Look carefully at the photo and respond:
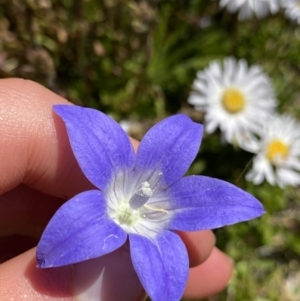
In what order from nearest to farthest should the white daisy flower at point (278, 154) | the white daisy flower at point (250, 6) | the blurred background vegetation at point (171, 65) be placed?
the blurred background vegetation at point (171, 65)
the white daisy flower at point (278, 154)
the white daisy flower at point (250, 6)

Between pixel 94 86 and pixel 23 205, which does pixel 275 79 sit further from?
pixel 23 205

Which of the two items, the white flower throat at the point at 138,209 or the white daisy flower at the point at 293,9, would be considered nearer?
the white flower throat at the point at 138,209

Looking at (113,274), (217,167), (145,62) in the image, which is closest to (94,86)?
(145,62)

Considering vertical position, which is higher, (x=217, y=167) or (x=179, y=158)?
(x=179, y=158)

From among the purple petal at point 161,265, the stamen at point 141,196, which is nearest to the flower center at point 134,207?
the stamen at point 141,196

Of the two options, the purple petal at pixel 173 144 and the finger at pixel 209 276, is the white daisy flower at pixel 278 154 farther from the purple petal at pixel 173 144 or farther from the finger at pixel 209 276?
the purple petal at pixel 173 144

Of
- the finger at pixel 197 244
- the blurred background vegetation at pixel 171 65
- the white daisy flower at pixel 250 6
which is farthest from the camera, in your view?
the white daisy flower at pixel 250 6

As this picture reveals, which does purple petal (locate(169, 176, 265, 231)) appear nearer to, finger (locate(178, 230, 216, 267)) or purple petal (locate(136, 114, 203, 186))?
purple petal (locate(136, 114, 203, 186))
